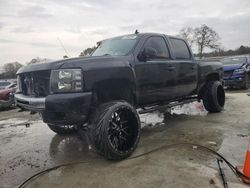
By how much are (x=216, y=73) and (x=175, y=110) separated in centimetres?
174

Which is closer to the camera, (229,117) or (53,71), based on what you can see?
(53,71)

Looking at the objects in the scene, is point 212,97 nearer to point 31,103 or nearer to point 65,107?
point 65,107

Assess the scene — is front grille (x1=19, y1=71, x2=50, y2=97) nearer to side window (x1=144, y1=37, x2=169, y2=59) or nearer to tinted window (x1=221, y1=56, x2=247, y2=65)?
side window (x1=144, y1=37, x2=169, y2=59)

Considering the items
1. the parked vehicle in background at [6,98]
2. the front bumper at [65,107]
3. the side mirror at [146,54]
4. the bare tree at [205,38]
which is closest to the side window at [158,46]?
the side mirror at [146,54]

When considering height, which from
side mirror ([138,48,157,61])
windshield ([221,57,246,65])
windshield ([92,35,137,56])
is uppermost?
windshield ([92,35,137,56])

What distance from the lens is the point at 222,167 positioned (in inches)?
160

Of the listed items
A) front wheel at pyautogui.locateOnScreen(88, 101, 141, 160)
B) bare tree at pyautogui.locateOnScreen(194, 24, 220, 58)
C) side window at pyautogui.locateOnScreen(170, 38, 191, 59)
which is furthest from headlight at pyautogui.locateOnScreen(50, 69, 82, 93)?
bare tree at pyautogui.locateOnScreen(194, 24, 220, 58)

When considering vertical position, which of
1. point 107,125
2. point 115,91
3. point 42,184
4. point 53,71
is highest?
point 53,71

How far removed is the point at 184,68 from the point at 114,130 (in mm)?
2815

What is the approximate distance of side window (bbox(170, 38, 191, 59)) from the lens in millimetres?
6577

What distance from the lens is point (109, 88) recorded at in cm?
478

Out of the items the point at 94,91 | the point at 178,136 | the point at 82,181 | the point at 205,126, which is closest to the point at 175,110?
the point at 205,126

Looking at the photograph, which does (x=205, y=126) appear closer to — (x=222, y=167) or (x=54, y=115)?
(x=222, y=167)

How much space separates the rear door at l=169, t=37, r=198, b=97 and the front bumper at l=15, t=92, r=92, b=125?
273cm
